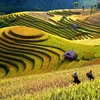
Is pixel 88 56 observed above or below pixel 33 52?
below

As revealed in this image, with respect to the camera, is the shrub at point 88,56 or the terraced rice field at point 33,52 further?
the shrub at point 88,56

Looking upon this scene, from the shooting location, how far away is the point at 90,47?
75.4m

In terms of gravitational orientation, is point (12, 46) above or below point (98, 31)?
above

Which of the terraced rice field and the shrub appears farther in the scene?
the shrub

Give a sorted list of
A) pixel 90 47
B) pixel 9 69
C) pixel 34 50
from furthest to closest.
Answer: pixel 90 47, pixel 34 50, pixel 9 69

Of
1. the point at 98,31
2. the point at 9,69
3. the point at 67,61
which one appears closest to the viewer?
the point at 9,69

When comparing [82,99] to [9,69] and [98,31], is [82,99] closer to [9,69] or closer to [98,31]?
[9,69]

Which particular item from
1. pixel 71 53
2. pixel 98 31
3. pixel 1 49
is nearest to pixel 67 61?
pixel 71 53

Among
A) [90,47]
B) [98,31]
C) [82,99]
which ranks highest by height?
[82,99]

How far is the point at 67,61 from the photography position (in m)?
64.2

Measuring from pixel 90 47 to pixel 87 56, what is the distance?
38.2 feet

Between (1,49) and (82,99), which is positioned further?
(1,49)

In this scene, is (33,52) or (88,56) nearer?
(88,56)

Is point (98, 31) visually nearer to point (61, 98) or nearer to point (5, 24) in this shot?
point (5, 24)
